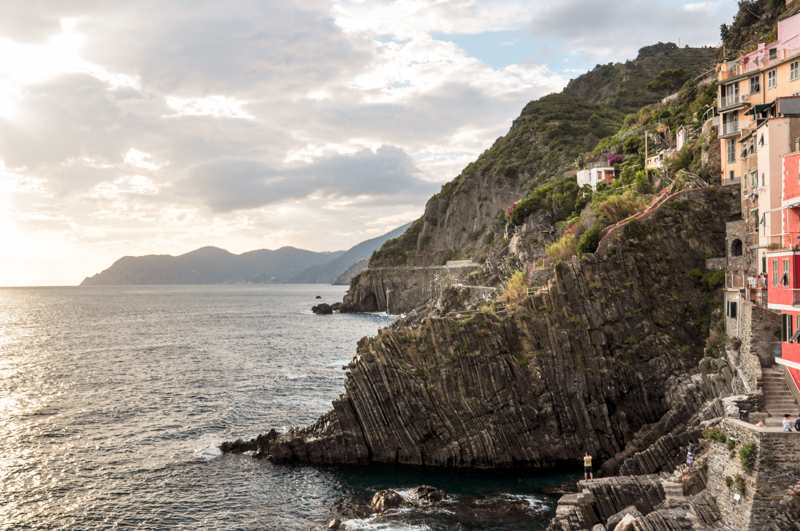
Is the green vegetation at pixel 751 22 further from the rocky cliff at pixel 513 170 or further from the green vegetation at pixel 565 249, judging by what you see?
the rocky cliff at pixel 513 170

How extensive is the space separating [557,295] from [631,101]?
472ft

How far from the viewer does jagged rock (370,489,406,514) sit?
29423 mm

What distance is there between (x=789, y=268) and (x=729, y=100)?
2283 cm

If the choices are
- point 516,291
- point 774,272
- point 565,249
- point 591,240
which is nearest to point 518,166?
point 565,249

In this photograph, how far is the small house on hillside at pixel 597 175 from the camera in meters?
75.8

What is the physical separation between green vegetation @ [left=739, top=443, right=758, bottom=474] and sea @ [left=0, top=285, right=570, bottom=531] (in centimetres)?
1063

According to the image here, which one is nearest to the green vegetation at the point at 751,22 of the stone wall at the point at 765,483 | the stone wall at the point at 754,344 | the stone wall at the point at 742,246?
the stone wall at the point at 742,246

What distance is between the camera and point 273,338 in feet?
338

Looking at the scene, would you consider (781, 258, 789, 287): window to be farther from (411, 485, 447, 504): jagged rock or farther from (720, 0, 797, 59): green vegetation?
(720, 0, 797, 59): green vegetation

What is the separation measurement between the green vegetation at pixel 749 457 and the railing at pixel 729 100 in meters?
30.5

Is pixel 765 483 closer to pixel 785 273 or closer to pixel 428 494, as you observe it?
pixel 785 273


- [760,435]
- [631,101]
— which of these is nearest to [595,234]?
[760,435]

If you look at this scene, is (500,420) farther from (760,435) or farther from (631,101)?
(631,101)

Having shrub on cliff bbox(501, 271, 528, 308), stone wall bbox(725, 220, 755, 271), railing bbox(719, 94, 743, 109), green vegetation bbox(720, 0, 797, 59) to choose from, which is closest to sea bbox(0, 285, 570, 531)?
shrub on cliff bbox(501, 271, 528, 308)
